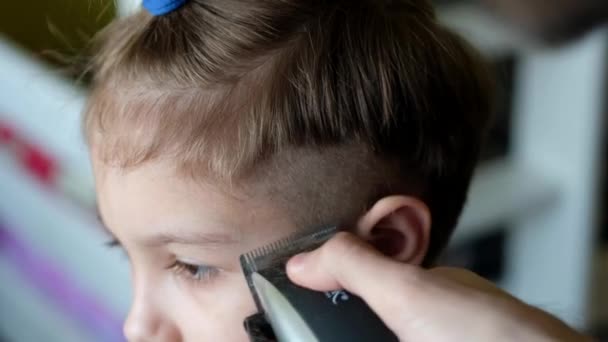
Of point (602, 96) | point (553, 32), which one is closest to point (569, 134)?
point (602, 96)

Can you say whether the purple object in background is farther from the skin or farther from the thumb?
the thumb

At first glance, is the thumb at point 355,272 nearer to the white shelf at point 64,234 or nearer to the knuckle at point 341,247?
the knuckle at point 341,247

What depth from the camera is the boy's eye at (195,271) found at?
0.67 metres

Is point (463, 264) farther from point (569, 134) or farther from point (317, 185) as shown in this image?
point (317, 185)

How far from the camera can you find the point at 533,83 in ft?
5.03

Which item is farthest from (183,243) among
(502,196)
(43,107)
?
(502,196)

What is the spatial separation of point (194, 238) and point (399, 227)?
0.48ft

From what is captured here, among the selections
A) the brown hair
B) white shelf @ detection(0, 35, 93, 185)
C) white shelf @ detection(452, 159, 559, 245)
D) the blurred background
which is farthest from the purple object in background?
the brown hair

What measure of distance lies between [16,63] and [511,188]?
80 cm

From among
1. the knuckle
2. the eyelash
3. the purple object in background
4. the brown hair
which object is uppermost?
the brown hair

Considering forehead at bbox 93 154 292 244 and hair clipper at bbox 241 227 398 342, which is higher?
forehead at bbox 93 154 292 244

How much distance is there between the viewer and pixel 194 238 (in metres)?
0.64

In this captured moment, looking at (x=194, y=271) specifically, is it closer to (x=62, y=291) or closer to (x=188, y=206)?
(x=188, y=206)

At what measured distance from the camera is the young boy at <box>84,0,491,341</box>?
0.63 metres
